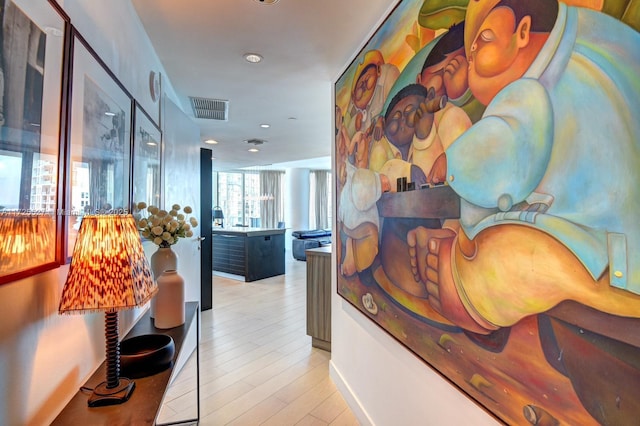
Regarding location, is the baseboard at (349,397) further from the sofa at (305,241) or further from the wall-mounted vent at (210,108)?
the sofa at (305,241)

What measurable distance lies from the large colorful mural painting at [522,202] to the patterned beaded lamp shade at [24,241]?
118 centimetres

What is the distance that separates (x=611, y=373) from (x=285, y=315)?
359 cm

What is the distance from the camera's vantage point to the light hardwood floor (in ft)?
6.57

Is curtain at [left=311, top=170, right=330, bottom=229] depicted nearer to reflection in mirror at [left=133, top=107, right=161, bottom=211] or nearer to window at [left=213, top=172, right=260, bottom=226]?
window at [left=213, top=172, right=260, bottom=226]

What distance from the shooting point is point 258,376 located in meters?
Result: 2.46

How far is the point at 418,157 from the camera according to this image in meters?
1.23

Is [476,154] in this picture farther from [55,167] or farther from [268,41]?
[268,41]

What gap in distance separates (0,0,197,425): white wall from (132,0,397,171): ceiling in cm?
46

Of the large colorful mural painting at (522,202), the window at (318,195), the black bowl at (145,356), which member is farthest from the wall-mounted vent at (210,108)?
the window at (318,195)

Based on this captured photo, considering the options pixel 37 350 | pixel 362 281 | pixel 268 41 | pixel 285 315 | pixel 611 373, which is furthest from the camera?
pixel 285 315

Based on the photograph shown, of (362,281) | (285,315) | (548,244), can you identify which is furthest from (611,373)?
(285,315)

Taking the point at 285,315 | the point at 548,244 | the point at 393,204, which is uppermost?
the point at 393,204

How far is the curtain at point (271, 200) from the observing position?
10.2 metres

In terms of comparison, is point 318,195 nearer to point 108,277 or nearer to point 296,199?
point 296,199
